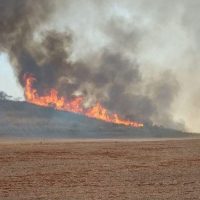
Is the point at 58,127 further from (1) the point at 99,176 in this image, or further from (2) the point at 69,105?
(1) the point at 99,176

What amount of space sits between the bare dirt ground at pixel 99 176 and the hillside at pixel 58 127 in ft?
133

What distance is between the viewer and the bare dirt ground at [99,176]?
21453mm

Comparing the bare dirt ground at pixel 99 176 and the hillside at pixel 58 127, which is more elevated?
the hillside at pixel 58 127

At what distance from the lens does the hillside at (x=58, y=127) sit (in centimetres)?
8194

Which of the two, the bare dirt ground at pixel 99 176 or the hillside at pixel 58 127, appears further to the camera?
the hillside at pixel 58 127

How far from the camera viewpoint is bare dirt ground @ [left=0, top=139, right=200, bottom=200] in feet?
70.4

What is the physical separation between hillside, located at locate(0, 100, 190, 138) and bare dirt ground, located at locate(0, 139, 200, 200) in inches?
1600

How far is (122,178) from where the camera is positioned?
87.2 ft

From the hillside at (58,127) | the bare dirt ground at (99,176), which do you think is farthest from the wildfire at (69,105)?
the bare dirt ground at (99,176)

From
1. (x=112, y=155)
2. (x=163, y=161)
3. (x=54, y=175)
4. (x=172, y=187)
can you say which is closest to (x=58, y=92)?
(x=112, y=155)

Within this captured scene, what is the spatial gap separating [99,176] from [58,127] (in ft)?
195

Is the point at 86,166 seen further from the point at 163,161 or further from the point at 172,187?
the point at 172,187

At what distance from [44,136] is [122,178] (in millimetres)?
53814

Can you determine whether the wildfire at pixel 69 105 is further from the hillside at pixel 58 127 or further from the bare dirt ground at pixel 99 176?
the bare dirt ground at pixel 99 176
